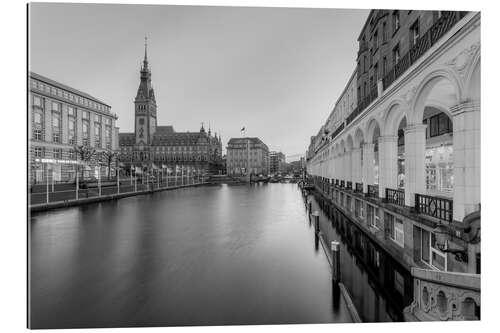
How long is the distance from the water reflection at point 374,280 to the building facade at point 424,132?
1.59 feet

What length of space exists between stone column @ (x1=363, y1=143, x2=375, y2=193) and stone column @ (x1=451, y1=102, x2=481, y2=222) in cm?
664

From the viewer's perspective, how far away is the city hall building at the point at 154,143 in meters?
95.5

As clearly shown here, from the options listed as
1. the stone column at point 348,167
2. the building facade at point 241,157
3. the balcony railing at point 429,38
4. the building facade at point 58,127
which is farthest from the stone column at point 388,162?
the building facade at point 241,157

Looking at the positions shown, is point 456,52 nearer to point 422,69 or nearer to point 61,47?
point 422,69

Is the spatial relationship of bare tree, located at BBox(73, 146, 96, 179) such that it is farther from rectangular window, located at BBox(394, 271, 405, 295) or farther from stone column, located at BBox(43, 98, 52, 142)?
rectangular window, located at BBox(394, 271, 405, 295)

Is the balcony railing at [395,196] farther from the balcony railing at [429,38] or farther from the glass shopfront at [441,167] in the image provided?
the glass shopfront at [441,167]

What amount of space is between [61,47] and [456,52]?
382 inches

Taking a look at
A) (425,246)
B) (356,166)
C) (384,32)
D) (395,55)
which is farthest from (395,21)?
(425,246)

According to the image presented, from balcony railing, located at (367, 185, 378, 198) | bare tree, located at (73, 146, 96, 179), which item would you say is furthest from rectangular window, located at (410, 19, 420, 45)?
bare tree, located at (73, 146, 96, 179)

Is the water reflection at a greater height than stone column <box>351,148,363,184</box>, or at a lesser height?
lesser

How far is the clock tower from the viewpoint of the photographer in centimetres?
9469

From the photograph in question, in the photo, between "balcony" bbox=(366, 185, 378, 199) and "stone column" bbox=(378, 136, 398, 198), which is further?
"balcony" bbox=(366, 185, 378, 199)

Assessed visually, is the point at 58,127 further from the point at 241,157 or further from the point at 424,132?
the point at 241,157

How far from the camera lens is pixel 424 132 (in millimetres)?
6879
